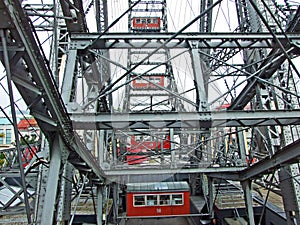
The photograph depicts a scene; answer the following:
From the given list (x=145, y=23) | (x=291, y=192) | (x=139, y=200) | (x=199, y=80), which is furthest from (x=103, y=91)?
(x=145, y=23)

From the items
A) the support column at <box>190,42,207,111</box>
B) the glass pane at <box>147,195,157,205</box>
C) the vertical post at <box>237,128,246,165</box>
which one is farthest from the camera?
the glass pane at <box>147,195,157,205</box>

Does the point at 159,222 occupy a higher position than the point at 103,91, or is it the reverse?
the point at 103,91

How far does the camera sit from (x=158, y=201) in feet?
38.3

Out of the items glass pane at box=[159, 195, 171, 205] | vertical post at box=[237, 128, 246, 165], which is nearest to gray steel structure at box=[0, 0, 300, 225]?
vertical post at box=[237, 128, 246, 165]

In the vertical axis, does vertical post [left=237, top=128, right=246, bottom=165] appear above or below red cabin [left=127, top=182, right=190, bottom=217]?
above

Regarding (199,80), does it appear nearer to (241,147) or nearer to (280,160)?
(280,160)

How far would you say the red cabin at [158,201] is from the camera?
11.5m

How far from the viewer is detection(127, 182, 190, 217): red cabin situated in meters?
11.5

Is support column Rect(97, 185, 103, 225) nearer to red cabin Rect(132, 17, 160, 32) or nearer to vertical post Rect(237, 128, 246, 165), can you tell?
vertical post Rect(237, 128, 246, 165)

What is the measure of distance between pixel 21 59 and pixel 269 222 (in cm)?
800

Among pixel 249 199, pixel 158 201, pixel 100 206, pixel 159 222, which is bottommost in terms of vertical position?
pixel 159 222

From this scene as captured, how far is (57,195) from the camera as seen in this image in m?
3.13

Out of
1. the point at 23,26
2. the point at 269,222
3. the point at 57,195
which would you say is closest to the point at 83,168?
the point at 57,195

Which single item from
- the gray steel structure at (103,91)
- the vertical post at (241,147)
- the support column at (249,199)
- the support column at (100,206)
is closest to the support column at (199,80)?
the gray steel structure at (103,91)
